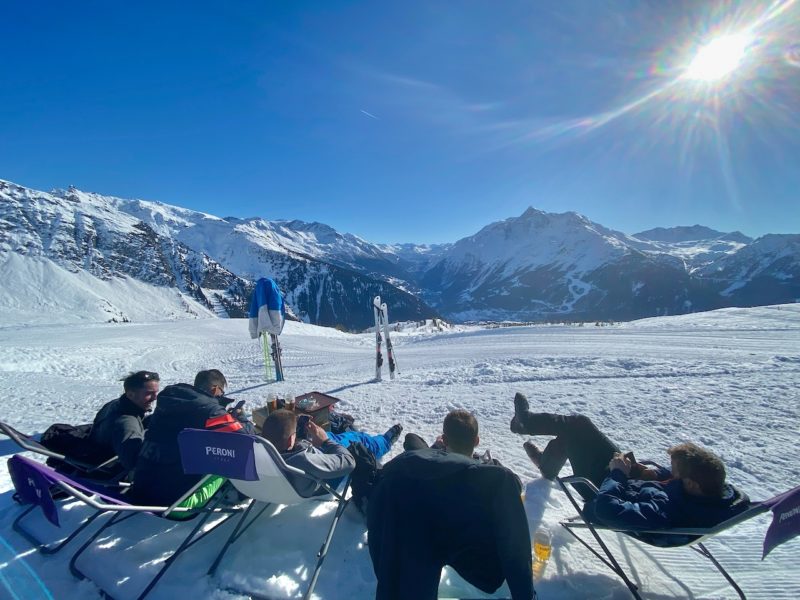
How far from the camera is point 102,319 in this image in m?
55.3

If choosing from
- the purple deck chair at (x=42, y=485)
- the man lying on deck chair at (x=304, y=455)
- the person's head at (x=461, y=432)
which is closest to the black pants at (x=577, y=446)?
the person's head at (x=461, y=432)

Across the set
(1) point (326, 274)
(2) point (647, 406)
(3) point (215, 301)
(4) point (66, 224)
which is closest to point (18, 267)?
(4) point (66, 224)

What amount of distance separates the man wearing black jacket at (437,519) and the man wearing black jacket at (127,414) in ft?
11.3

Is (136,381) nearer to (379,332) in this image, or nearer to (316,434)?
(316,434)

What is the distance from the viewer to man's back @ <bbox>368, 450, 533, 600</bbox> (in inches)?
96.4

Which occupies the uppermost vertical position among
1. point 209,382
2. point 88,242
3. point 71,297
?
point 88,242

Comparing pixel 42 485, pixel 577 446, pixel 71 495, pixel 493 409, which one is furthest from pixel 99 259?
pixel 577 446

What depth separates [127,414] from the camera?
4559 mm

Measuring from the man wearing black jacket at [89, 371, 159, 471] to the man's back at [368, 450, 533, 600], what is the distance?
11.3ft

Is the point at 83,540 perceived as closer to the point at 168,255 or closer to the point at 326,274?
the point at 168,255

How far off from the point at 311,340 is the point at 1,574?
1840cm

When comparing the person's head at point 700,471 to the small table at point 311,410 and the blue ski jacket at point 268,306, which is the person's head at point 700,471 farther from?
the blue ski jacket at point 268,306

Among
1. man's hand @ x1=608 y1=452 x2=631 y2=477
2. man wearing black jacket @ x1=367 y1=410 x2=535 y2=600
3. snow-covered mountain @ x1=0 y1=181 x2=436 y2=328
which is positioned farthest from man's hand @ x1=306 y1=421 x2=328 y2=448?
snow-covered mountain @ x1=0 y1=181 x2=436 y2=328

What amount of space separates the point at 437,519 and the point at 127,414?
4197 mm
